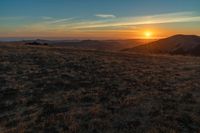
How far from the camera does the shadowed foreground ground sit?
841 cm

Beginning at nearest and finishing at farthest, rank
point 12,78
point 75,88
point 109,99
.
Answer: point 109,99
point 75,88
point 12,78

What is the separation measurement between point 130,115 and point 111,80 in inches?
249

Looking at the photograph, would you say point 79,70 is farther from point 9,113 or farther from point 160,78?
point 9,113

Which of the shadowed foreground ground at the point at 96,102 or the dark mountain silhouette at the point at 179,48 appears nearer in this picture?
the shadowed foreground ground at the point at 96,102

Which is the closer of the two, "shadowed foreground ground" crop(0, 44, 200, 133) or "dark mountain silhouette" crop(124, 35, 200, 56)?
"shadowed foreground ground" crop(0, 44, 200, 133)

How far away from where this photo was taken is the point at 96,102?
1104 cm

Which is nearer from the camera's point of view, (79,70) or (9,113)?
(9,113)

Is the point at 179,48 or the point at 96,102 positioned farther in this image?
the point at 179,48

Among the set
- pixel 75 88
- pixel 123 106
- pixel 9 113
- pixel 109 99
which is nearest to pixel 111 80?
pixel 75 88

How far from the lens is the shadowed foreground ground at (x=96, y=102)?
331 inches

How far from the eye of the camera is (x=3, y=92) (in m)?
12.3

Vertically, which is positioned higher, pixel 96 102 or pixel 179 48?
pixel 96 102

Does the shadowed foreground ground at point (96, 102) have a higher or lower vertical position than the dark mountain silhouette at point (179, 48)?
higher

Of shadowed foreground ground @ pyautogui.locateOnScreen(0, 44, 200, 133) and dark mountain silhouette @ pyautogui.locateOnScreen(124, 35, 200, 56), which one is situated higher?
shadowed foreground ground @ pyautogui.locateOnScreen(0, 44, 200, 133)
